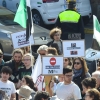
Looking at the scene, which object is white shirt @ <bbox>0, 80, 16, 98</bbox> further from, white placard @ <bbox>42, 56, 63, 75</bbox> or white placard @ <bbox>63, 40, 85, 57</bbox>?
white placard @ <bbox>63, 40, 85, 57</bbox>

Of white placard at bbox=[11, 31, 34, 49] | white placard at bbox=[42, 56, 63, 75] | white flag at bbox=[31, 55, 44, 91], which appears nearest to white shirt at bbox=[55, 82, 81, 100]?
white placard at bbox=[42, 56, 63, 75]

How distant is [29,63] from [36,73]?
0.91 meters

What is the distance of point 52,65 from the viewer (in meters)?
9.07

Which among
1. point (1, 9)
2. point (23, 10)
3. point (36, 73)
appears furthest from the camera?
point (1, 9)

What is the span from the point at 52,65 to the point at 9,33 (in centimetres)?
485

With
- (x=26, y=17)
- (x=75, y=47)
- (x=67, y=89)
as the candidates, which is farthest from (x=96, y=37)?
(x=67, y=89)

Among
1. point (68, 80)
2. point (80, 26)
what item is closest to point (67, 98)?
point (68, 80)

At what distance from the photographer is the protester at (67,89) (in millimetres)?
8562

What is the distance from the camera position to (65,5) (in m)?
18.1

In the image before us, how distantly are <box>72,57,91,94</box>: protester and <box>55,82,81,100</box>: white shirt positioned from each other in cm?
79

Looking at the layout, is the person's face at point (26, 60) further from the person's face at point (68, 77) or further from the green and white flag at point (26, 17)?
the person's face at point (68, 77)

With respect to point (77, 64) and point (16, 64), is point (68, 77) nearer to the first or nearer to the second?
point (77, 64)

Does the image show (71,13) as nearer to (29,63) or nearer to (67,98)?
(29,63)

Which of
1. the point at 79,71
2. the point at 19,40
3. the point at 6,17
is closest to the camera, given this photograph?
the point at 79,71
